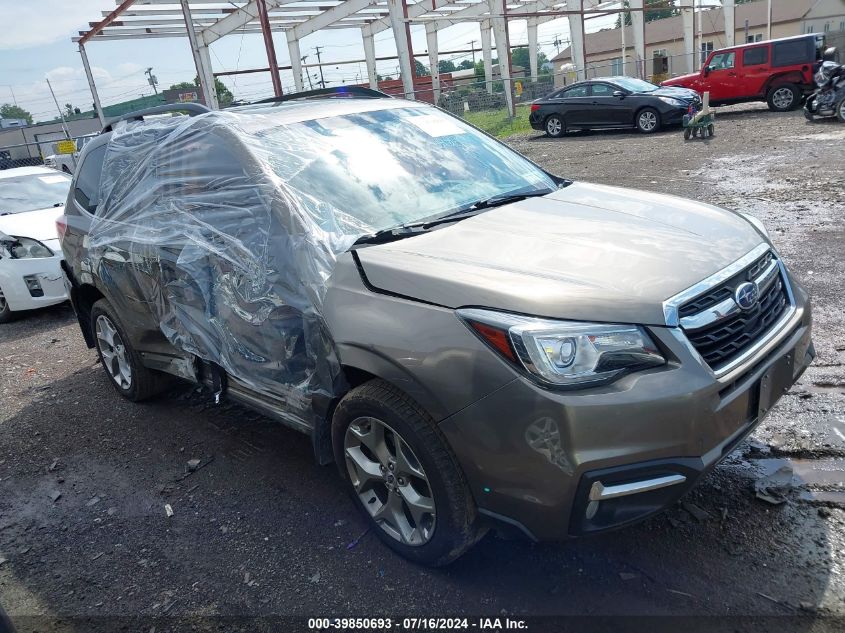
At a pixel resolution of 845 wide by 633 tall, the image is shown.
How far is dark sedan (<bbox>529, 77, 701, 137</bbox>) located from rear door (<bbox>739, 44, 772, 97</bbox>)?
5.64ft

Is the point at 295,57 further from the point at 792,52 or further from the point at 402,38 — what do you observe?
the point at 792,52

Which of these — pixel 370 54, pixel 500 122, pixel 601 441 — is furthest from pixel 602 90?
pixel 370 54

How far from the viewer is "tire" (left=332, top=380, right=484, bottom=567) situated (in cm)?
237

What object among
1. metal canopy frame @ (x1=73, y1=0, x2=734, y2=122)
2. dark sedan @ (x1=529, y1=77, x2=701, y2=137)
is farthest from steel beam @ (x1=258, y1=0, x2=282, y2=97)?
dark sedan @ (x1=529, y1=77, x2=701, y2=137)

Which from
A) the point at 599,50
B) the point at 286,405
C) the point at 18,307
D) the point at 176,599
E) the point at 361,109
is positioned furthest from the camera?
the point at 599,50

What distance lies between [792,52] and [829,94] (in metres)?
2.91

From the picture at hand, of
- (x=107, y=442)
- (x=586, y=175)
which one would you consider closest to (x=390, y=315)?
(x=107, y=442)

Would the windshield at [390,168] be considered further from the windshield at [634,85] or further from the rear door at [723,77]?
the rear door at [723,77]

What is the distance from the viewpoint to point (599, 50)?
57344 mm

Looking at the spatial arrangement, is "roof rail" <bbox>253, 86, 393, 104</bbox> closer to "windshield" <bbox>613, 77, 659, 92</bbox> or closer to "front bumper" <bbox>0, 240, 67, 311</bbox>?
"front bumper" <bbox>0, 240, 67, 311</bbox>

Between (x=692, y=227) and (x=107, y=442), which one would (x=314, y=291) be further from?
A: (x=107, y=442)

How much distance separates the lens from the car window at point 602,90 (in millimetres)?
16562

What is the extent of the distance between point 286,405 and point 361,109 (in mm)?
1739

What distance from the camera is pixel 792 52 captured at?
52.8 feet
